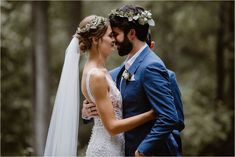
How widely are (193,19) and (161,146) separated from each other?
11057 mm

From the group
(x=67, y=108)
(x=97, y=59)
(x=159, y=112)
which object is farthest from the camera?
(x=67, y=108)

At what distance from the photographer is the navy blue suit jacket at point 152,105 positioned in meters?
4.13

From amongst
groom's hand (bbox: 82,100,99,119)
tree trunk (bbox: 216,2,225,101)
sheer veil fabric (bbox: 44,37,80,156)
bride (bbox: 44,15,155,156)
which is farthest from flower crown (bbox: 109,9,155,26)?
tree trunk (bbox: 216,2,225,101)

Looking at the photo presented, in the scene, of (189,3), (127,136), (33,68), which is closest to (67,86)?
(127,136)

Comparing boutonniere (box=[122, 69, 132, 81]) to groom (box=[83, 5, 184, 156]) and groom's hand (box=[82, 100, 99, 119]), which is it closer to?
groom (box=[83, 5, 184, 156])

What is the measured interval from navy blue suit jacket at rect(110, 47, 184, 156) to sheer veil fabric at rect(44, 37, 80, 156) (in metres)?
0.65

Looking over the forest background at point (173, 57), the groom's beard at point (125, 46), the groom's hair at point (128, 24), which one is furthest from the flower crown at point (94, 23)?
the forest background at point (173, 57)

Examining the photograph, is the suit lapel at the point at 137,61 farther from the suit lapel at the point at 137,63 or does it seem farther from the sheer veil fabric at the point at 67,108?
the sheer veil fabric at the point at 67,108

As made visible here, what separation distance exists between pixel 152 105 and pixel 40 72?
1155cm

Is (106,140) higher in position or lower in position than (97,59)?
lower

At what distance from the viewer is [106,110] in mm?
4355

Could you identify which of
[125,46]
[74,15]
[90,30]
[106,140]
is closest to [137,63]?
[125,46]

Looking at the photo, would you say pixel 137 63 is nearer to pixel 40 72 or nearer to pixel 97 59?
pixel 97 59

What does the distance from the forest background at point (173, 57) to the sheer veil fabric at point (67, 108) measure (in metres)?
8.65
